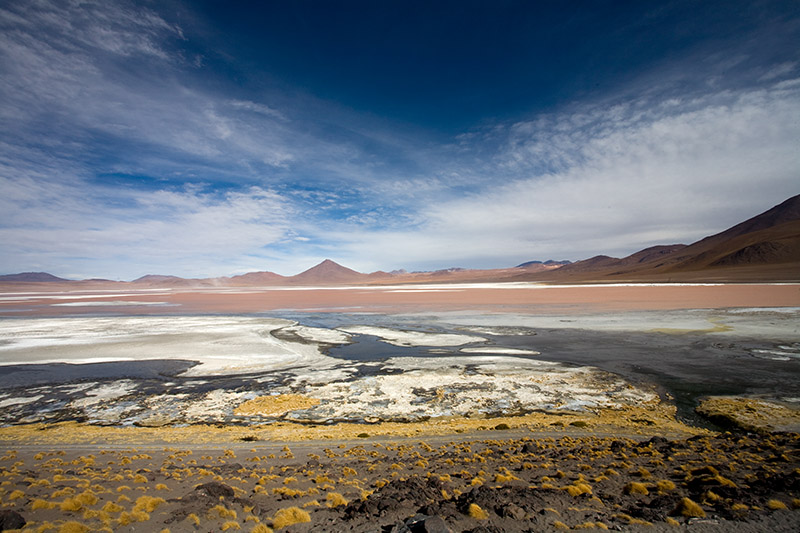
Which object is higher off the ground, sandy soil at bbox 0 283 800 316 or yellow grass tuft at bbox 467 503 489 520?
sandy soil at bbox 0 283 800 316

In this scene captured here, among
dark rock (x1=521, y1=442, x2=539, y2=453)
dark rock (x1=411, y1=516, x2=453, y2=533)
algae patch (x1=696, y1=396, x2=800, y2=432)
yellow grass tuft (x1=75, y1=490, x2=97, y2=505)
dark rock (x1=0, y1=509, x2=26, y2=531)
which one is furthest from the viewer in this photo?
algae patch (x1=696, y1=396, x2=800, y2=432)

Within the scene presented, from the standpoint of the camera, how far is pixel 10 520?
3.96 metres

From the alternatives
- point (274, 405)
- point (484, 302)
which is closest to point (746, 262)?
point (484, 302)

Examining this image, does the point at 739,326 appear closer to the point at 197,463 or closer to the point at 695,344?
the point at 695,344

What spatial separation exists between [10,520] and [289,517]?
2912 millimetres

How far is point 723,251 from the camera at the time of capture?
123 meters

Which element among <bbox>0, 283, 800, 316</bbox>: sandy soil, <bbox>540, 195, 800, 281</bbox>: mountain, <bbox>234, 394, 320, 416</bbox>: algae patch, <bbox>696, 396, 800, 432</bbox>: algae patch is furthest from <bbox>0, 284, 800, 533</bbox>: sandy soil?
<bbox>540, 195, 800, 281</bbox>: mountain

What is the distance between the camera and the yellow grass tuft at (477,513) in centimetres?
437

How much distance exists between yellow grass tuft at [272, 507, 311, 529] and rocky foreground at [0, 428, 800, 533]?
15 millimetres

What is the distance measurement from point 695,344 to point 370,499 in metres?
18.6

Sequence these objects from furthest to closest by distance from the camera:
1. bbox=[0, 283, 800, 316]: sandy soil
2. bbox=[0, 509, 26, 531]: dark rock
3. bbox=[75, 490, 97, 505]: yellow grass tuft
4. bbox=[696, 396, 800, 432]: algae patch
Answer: bbox=[0, 283, 800, 316]: sandy soil
bbox=[696, 396, 800, 432]: algae patch
bbox=[75, 490, 97, 505]: yellow grass tuft
bbox=[0, 509, 26, 531]: dark rock

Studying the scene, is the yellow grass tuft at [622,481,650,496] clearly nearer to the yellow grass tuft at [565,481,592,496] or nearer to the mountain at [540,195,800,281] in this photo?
the yellow grass tuft at [565,481,592,496]

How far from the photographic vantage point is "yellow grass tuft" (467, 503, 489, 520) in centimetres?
437

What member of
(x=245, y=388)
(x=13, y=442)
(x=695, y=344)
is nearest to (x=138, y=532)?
(x=13, y=442)
